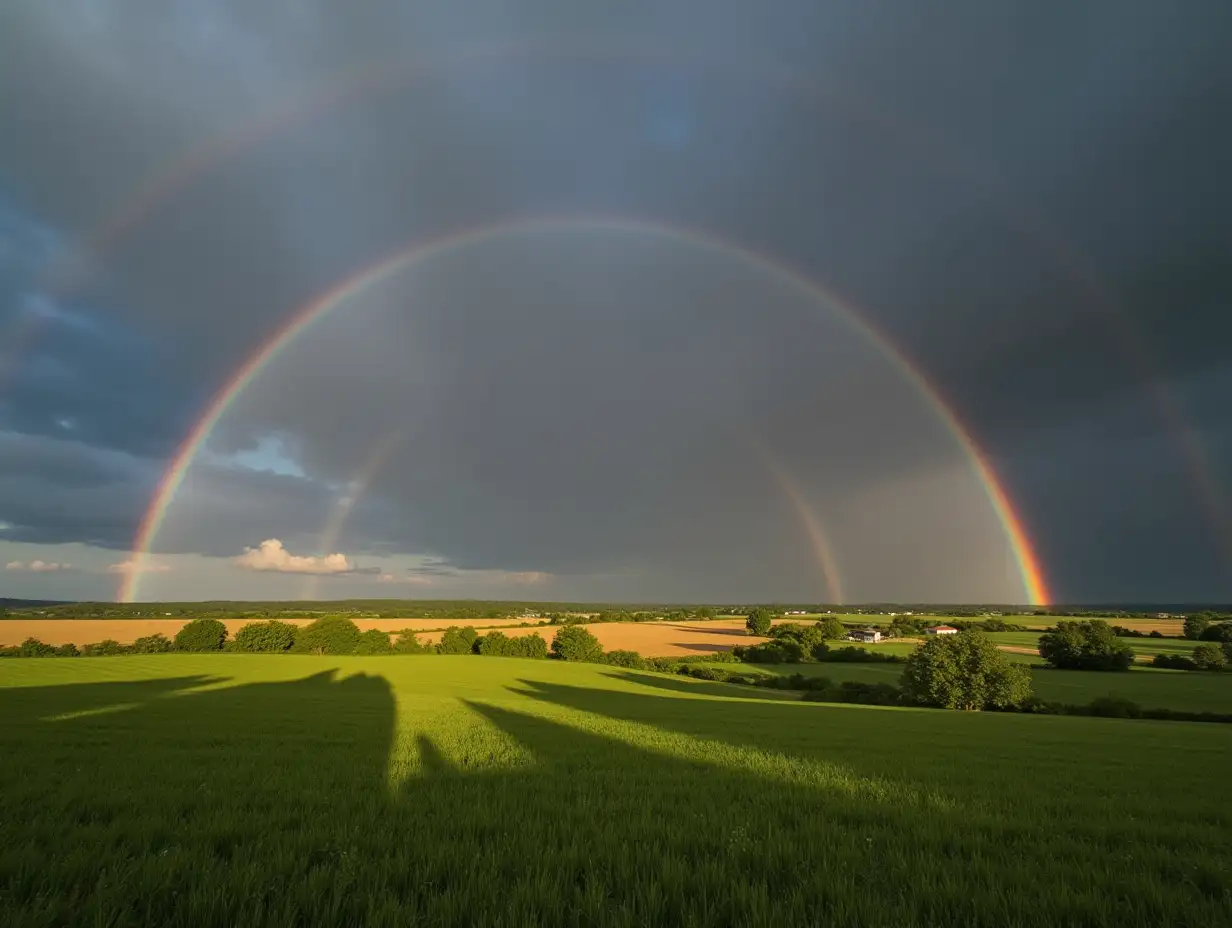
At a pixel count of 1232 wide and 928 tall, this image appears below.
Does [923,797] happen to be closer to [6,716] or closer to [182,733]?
[182,733]

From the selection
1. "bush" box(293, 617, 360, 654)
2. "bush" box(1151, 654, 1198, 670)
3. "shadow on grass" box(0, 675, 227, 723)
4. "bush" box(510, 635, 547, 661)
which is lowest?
"bush" box(1151, 654, 1198, 670)

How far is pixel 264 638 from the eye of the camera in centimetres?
10212

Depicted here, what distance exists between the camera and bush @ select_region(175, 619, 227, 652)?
3713 inches

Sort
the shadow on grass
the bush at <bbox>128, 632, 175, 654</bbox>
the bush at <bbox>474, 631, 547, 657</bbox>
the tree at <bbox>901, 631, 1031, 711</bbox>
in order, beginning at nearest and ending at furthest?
the shadow on grass → the tree at <bbox>901, 631, 1031, 711</bbox> → the bush at <bbox>128, 632, 175, 654</bbox> → the bush at <bbox>474, 631, 547, 657</bbox>

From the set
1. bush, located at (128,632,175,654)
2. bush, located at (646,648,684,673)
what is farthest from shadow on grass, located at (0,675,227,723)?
bush, located at (646,648,684,673)

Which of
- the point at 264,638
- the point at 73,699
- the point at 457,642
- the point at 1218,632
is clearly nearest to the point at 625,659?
the point at 457,642

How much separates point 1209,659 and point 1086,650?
16643 mm

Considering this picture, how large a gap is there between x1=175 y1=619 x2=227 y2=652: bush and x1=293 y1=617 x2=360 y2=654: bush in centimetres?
1213

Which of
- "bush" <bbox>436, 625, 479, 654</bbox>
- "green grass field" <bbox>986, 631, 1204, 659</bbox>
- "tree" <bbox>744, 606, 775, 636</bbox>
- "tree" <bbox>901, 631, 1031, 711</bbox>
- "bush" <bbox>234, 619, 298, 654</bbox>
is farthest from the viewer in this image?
"tree" <bbox>744, 606, 775, 636</bbox>

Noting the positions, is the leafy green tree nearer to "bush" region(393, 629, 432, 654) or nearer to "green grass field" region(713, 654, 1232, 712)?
"bush" region(393, 629, 432, 654)

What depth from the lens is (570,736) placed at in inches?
674

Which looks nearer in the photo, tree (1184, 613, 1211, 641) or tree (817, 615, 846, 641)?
tree (1184, 613, 1211, 641)

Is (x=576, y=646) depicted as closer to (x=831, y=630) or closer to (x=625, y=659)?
(x=625, y=659)

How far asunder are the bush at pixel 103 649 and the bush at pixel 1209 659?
522 feet
